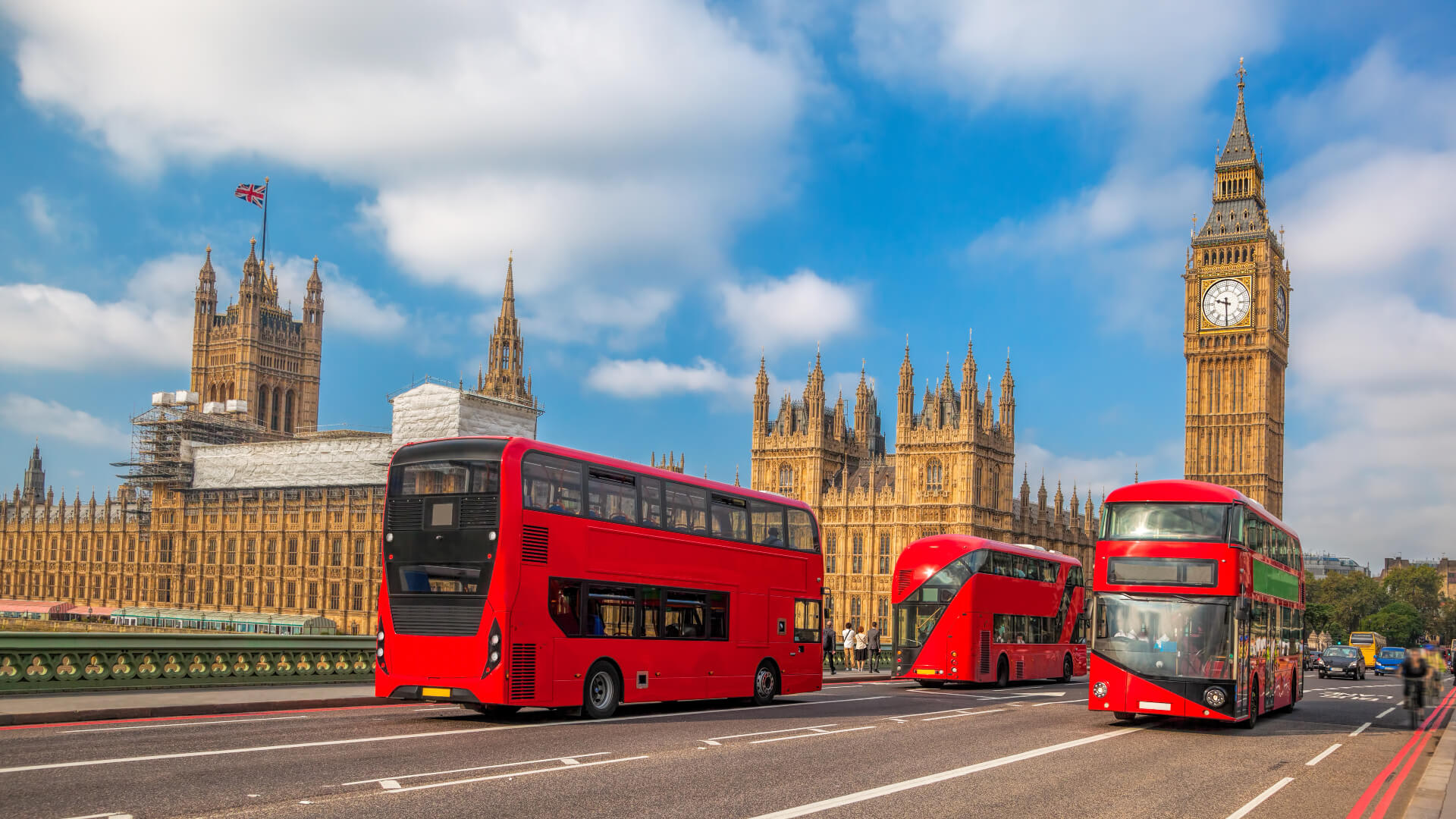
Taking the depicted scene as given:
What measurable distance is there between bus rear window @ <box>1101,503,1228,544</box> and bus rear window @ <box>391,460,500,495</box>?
408 inches

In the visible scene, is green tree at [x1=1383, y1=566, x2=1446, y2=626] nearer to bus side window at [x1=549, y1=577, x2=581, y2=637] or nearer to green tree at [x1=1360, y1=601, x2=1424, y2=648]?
green tree at [x1=1360, y1=601, x2=1424, y2=648]

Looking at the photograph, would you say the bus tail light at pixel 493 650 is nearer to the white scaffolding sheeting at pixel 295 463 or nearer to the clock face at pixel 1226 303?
the white scaffolding sheeting at pixel 295 463

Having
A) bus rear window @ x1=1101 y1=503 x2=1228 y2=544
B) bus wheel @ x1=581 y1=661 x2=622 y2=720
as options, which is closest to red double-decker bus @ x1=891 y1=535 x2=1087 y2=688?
bus rear window @ x1=1101 y1=503 x2=1228 y2=544

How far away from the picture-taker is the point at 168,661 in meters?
22.1

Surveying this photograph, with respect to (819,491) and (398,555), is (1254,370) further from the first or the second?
(398,555)

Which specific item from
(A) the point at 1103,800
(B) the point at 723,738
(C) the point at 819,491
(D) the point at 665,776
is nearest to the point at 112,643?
(B) the point at 723,738

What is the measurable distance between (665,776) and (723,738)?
12.9 feet

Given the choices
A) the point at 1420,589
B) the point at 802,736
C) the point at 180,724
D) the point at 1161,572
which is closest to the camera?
the point at 180,724

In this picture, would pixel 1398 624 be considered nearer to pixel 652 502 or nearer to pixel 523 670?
pixel 652 502

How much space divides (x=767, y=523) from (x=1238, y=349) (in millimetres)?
90376

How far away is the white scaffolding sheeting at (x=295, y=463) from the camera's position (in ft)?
298

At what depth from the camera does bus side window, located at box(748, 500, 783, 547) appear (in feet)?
77.0

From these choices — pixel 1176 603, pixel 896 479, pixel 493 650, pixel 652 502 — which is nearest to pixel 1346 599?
pixel 896 479

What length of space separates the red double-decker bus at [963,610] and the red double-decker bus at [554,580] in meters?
10.0
